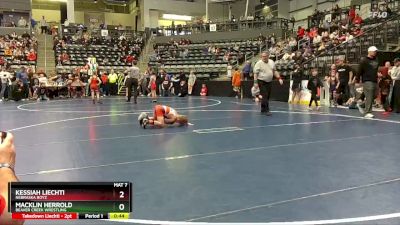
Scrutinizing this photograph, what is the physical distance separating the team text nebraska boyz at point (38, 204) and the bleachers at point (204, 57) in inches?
989

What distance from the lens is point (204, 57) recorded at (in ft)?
98.5

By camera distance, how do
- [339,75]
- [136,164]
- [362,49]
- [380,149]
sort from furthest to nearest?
1. [362,49]
2. [339,75]
3. [380,149]
4. [136,164]

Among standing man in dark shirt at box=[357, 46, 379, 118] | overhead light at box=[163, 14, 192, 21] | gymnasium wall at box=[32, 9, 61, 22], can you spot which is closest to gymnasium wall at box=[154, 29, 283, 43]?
overhead light at box=[163, 14, 192, 21]

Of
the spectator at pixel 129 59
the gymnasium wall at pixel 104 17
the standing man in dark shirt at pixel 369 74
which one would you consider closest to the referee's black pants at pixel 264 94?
the standing man in dark shirt at pixel 369 74

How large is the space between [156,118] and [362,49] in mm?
11128

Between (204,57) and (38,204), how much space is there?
95.0ft

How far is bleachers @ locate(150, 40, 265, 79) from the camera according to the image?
27.6 meters

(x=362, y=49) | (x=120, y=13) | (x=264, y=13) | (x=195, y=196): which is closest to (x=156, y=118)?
(x=195, y=196)

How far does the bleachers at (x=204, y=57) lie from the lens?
2756 cm

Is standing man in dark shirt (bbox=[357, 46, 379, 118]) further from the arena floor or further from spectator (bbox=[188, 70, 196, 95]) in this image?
spectator (bbox=[188, 70, 196, 95])

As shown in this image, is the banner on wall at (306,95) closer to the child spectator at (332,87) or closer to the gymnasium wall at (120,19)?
the child spectator at (332,87)

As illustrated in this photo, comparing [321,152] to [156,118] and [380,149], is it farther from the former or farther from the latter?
[156,118]

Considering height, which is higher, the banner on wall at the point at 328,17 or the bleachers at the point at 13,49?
the banner on wall at the point at 328,17

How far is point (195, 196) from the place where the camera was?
3.73 m
